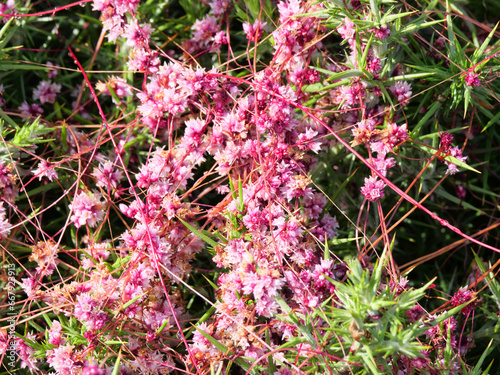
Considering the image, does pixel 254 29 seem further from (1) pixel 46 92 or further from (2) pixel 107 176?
(1) pixel 46 92

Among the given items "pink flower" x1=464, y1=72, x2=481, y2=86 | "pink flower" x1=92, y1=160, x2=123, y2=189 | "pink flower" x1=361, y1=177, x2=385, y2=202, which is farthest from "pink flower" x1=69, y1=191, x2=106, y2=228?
"pink flower" x1=464, y1=72, x2=481, y2=86

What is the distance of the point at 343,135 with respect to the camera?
1223 mm

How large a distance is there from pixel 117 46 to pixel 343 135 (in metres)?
0.77

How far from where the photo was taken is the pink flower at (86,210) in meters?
1.22

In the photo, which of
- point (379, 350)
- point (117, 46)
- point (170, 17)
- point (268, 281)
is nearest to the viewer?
point (379, 350)

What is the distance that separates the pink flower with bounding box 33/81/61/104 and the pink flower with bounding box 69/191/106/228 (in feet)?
1.30

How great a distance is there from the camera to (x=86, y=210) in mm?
1227

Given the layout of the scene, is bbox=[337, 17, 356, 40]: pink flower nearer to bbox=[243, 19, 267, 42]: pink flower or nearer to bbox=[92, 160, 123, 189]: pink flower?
bbox=[243, 19, 267, 42]: pink flower

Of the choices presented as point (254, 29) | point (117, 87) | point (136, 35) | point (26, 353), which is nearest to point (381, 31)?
point (254, 29)

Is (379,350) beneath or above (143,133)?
beneath

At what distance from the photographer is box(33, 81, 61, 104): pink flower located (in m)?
1.45

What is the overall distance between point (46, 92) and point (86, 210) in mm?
482

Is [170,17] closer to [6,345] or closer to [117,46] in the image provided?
[117,46]

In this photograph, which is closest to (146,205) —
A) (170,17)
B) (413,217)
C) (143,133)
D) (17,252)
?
(143,133)
